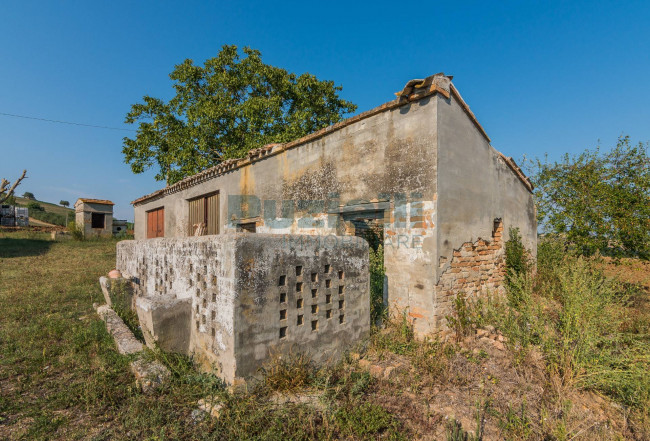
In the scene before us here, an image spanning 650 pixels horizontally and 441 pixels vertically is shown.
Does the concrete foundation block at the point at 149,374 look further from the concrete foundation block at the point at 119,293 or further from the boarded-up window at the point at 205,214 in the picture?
the boarded-up window at the point at 205,214

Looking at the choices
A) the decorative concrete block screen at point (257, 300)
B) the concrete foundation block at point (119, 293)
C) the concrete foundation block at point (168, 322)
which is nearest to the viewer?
the decorative concrete block screen at point (257, 300)

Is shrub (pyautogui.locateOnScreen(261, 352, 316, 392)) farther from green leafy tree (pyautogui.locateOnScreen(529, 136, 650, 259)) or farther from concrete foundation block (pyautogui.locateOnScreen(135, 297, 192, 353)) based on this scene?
green leafy tree (pyautogui.locateOnScreen(529, 136, 650, 259))

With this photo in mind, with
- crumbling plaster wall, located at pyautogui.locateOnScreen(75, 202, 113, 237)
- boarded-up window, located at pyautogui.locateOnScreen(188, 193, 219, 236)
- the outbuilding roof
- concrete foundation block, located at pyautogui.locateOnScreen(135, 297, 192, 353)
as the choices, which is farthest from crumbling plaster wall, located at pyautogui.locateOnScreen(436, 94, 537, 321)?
the outbuilding roof

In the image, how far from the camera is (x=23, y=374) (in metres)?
3.29

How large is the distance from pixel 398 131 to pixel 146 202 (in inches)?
487

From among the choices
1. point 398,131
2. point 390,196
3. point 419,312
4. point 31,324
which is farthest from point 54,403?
point 398,131

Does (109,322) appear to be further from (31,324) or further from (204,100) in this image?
(204,100)

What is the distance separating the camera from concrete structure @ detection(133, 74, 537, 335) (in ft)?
15.3

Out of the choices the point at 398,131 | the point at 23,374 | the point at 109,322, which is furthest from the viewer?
the point at 398,131

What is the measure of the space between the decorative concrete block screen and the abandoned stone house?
173mm

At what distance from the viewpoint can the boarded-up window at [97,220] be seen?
19.3m

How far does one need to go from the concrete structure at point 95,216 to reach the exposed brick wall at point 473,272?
70.0 feet

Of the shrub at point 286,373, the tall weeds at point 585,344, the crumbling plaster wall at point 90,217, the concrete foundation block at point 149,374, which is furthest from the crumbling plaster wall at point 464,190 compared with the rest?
the crumbling plaster wall at point 90,217

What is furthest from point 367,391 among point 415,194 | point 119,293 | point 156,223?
point 156,223
